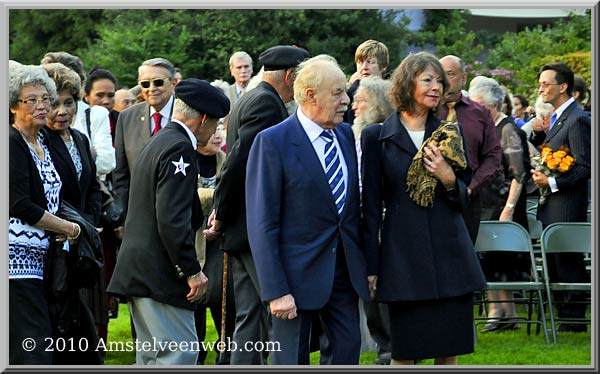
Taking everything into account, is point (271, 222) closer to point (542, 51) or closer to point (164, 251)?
point (164, 251)

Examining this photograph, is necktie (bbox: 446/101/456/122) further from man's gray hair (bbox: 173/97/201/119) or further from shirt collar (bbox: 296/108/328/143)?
man's gray hair (bbox: 173/97/201/119)

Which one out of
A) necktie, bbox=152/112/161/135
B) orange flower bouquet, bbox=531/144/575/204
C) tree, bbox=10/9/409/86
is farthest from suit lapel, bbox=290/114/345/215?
tree, bbox=10/9/409/86

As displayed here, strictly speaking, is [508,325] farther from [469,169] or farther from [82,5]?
[82,5]

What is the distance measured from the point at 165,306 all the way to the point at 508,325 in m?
5.33

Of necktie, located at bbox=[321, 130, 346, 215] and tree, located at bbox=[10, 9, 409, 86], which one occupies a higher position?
tree, located at bbox=[10, 9, 409, 86]

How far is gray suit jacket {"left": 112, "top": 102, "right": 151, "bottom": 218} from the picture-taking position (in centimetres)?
945

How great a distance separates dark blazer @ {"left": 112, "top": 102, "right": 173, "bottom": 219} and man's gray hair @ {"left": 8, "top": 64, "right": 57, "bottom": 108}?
2519 mm

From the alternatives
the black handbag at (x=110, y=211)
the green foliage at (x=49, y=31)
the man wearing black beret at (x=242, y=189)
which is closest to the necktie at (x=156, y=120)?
the black handbag at (x=110, y=211)

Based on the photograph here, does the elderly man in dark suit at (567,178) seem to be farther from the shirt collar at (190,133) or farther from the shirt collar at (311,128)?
the shirt collar at (190,133)

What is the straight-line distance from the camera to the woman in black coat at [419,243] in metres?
6.98

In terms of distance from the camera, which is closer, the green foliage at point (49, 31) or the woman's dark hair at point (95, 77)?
the woman's dark hair at point (95, 77)

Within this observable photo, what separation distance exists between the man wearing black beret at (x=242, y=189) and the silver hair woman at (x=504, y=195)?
3.67 metres

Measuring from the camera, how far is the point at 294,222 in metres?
6.47

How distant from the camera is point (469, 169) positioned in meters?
7.27
